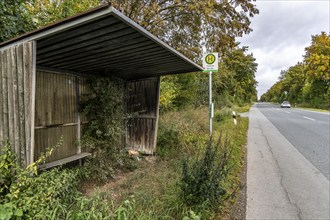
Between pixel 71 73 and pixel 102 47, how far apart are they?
181cm

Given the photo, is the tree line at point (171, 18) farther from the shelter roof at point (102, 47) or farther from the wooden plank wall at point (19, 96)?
the wooden plank wall at point (19, 96)

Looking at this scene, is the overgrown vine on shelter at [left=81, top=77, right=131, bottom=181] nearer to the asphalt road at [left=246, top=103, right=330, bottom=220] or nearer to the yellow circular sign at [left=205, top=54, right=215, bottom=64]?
the yellow circular sign at [left=205, top=54, right=215, bottom=64]

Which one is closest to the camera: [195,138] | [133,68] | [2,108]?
[2,108]

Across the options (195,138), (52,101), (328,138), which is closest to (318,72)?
(328,138)

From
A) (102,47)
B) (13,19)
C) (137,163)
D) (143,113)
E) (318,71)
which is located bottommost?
(137,163)

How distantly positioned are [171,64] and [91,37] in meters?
2.03

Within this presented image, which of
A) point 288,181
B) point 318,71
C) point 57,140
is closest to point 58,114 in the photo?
point 57,140

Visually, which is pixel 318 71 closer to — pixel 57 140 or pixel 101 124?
pixel 101 124

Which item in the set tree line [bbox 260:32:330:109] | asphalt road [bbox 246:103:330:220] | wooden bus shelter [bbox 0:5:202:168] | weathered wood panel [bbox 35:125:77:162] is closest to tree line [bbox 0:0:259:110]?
wooden bus shelter [bbox 0:5:202:168]

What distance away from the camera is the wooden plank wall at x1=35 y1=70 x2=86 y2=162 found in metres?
3.89

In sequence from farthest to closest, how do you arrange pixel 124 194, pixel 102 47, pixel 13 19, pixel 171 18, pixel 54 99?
pixel 171 18 < pixel 13 19 < pixel 54 99 < pixel 124 194 < pixel 102 47

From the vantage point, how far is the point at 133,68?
4.63 metres

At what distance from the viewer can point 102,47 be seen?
3.02m

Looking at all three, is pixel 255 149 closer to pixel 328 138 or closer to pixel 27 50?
pixel 328 138
